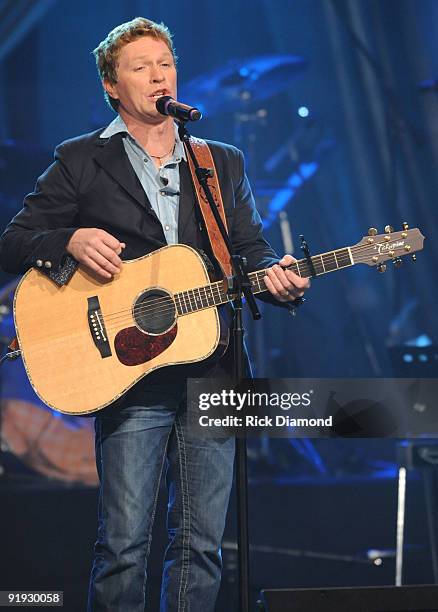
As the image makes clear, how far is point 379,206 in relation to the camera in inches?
261

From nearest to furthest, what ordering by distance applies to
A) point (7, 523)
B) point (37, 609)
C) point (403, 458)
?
point (37, 609), point (403, 458), point (7, 523)

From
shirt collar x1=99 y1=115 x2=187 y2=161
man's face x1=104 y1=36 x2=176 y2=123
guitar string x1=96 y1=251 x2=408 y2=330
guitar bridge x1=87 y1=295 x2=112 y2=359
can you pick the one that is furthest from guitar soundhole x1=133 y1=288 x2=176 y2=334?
man's face x1=104 y1=36 x2=176 y2=123

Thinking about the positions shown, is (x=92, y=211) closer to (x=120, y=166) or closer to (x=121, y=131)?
(x=120, y=166)

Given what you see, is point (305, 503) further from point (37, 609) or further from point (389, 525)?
point (37, 609)

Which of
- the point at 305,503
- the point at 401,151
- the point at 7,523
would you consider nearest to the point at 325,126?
the point at 401,151

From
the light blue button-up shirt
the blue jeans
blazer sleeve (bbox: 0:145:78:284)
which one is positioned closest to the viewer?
the blue jeans

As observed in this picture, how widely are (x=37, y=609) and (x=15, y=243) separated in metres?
1.91

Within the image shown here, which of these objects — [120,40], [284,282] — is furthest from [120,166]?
[284,282]

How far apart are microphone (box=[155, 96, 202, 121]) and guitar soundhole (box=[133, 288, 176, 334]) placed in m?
0.60

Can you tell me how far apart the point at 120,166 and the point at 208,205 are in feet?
1.16

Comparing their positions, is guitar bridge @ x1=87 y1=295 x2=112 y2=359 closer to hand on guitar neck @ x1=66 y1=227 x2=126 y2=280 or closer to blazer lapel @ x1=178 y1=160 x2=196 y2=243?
hand on guitar neck @ x1=66 y1=227 x2=126 y2=280

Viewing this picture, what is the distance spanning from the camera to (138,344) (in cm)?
305

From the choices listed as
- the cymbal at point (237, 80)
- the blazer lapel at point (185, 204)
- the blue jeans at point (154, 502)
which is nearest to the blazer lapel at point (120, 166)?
the blazer lapel at point (185, 204)

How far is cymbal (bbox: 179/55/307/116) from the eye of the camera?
19.8 ft
